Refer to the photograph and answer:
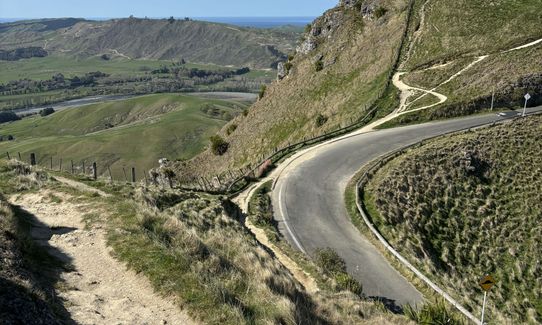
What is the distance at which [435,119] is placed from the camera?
4697cm

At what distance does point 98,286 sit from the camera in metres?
14.2

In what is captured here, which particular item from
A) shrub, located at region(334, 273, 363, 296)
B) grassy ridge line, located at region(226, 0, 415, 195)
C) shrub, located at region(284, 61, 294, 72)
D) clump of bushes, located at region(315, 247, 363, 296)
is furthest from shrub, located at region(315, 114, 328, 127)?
shrub, located at region(334, 273, 363, 296)

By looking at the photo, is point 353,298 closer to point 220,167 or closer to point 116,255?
point 116,255

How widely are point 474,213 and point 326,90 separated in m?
42.6

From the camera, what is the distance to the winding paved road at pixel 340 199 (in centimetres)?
2286

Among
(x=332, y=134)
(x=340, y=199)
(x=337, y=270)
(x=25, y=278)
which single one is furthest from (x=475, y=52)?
(x=25, y=278)

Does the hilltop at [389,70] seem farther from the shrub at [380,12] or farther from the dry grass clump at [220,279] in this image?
the dry grass clump at [220,279]

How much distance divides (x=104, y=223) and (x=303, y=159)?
2455 centimetres

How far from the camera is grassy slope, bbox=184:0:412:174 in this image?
63031mm

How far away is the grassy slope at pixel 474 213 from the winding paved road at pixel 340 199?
2212mm

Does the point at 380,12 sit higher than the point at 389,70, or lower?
higher

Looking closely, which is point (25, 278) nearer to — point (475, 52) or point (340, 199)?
point (340, 199)

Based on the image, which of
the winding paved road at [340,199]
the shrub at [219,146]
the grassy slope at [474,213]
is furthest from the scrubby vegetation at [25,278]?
the shrub at [219,146]

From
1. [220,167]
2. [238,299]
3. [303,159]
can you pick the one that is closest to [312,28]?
[220,167]
